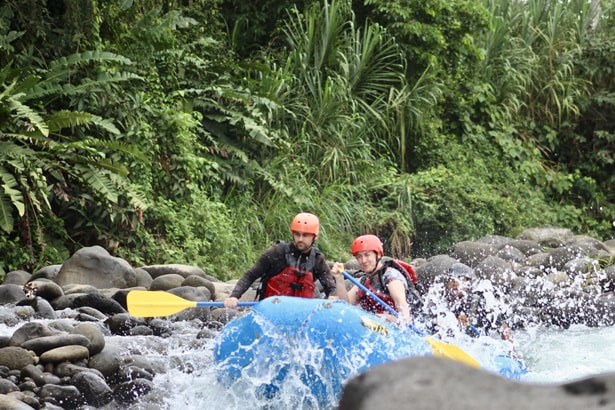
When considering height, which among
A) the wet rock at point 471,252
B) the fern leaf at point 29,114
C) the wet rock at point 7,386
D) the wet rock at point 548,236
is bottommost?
the wet rock at point 548,236

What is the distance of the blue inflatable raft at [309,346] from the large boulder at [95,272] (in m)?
3.23

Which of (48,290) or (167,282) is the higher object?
A: (48,290)

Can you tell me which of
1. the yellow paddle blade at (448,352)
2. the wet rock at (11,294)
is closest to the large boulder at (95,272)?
the wet rock at (11,294)

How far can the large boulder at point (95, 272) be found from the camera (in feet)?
27.9

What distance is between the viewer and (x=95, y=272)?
8609 millimetres

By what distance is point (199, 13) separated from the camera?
43.3ft

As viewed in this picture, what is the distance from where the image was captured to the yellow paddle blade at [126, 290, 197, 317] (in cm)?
622

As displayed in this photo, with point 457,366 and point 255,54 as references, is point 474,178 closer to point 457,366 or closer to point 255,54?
point 255,54

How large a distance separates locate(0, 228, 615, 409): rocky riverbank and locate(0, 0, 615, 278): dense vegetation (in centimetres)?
76

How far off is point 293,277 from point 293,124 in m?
6.33

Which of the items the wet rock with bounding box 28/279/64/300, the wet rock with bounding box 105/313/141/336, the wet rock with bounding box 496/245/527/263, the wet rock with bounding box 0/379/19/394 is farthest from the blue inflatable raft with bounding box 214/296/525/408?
the wet rock with bounding box 496/245/527/263

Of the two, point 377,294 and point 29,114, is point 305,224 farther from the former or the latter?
point 29,114

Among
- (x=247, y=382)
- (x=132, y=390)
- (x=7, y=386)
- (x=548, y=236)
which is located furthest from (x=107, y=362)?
(x=548, y=236)

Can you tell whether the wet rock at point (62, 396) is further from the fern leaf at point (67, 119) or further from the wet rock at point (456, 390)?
the fern leaf at point (67, 119)
